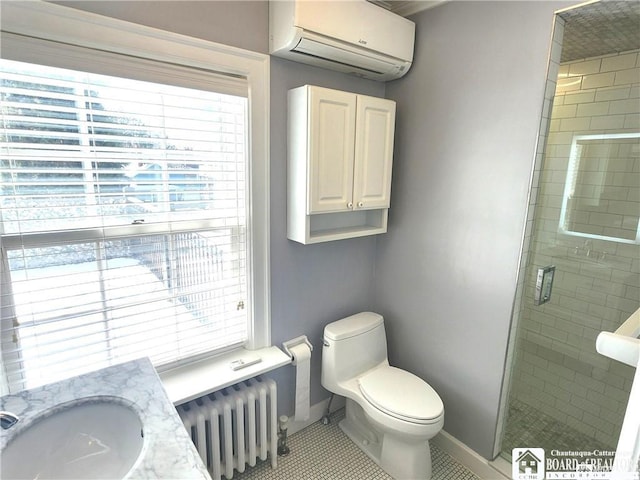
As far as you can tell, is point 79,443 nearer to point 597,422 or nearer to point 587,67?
point 597,422

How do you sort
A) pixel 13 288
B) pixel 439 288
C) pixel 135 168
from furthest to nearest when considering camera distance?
pixel 439 288
pixel 135 168
pixel 13 288

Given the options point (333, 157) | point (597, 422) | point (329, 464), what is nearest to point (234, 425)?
point (329, 464)

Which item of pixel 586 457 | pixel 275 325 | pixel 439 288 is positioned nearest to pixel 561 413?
pixel 586 457

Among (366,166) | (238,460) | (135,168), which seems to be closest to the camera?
(135,168)

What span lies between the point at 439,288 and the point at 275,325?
0.94 metres

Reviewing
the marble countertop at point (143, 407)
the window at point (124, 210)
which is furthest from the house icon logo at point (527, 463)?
the marble countertop at point (143, 407)

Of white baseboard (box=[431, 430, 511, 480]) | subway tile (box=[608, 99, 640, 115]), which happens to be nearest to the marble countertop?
white baseboard (box=[431, 430, 511, 480])

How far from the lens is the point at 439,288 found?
1.88m

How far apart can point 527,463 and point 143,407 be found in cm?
197

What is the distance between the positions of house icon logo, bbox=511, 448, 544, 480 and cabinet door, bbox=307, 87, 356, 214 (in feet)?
5.32

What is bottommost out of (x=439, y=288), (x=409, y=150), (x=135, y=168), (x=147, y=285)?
(x=439, y=288)

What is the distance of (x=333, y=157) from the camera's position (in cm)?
164

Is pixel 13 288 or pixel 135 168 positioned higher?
pixel 135 168

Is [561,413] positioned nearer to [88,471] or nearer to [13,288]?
[88,471]
